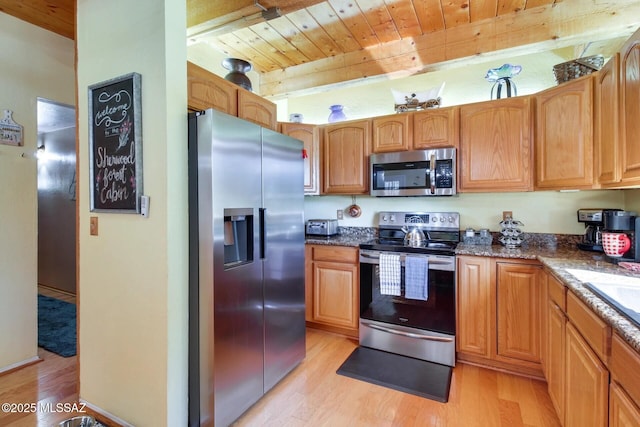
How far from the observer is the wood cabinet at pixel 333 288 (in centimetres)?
277

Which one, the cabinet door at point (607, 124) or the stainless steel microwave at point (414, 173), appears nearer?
the cabinet door at point (607, 124)

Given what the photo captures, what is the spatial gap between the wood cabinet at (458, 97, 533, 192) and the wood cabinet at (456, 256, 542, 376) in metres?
0.67

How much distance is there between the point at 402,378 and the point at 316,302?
1.03 meters

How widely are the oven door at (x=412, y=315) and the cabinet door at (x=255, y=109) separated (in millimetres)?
1374

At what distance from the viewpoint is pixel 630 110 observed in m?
1.51

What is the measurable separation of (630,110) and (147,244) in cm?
257

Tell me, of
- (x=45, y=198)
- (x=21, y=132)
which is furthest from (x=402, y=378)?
(x=45, y=198)

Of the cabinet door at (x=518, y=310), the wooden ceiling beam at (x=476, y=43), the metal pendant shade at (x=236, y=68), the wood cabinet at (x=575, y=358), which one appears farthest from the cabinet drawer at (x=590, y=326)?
the metal pendant shade at (x=236, y=68)

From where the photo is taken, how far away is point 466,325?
7.68ft

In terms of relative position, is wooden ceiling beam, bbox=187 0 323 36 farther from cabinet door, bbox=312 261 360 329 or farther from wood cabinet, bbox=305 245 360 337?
cabinet door, bbox=312 261 360 329

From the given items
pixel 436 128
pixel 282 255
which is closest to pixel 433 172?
pixel 436 128

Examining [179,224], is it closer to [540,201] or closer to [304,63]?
[304,63]

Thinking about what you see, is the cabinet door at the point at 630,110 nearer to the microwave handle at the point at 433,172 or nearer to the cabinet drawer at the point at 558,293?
the cabinet drawer at the point at 558,293

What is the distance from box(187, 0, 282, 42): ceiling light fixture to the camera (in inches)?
83.7
